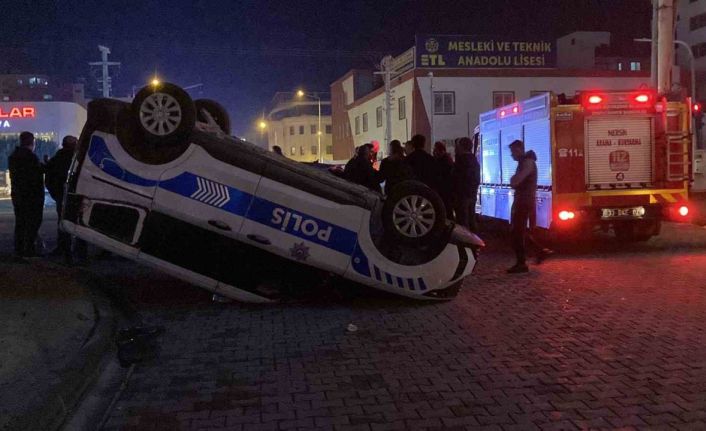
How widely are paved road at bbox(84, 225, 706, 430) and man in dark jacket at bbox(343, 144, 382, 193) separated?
222 centimetres

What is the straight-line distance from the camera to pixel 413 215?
7.43 m

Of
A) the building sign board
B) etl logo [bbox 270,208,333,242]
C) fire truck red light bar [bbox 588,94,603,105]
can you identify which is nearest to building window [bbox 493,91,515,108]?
the building sign board

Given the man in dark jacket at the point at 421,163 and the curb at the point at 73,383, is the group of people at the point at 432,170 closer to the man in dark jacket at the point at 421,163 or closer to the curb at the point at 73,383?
the man in dark jacket at the point at 421,163

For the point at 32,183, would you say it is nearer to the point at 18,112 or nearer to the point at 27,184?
the point at 27,184

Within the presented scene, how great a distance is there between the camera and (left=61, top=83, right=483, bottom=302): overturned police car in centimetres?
718

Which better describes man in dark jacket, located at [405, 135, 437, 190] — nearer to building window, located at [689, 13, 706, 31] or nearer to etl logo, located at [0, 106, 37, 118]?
etl logo, located at [0, 106, 37, 118]

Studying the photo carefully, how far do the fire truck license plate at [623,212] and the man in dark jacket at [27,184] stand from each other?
29.5 ft

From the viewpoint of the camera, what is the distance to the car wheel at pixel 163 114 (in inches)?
280

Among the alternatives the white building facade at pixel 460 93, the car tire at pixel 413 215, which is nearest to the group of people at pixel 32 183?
the car tire at pixel 413 215

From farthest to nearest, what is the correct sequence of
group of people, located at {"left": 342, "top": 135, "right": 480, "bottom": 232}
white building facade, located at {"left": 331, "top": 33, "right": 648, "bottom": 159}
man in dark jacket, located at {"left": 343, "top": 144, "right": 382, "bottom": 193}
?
white building facade, located at {"left": 331, "top": 33, "right": 648, "bottom": 159} → man in dark jacket, located at {"left": 343, "top": 144, "right": 382, "bottom": 193} → group of people, located at {"left": 342, "top": 135, "right": 480, "bottom": 232}

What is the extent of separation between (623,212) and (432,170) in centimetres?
367

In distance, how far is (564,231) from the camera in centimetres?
1215

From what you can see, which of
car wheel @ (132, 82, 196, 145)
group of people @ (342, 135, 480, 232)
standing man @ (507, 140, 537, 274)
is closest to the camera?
car wheel @ (132, 82, 196, 145)

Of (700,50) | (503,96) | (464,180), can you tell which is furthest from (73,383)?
(700,50)
